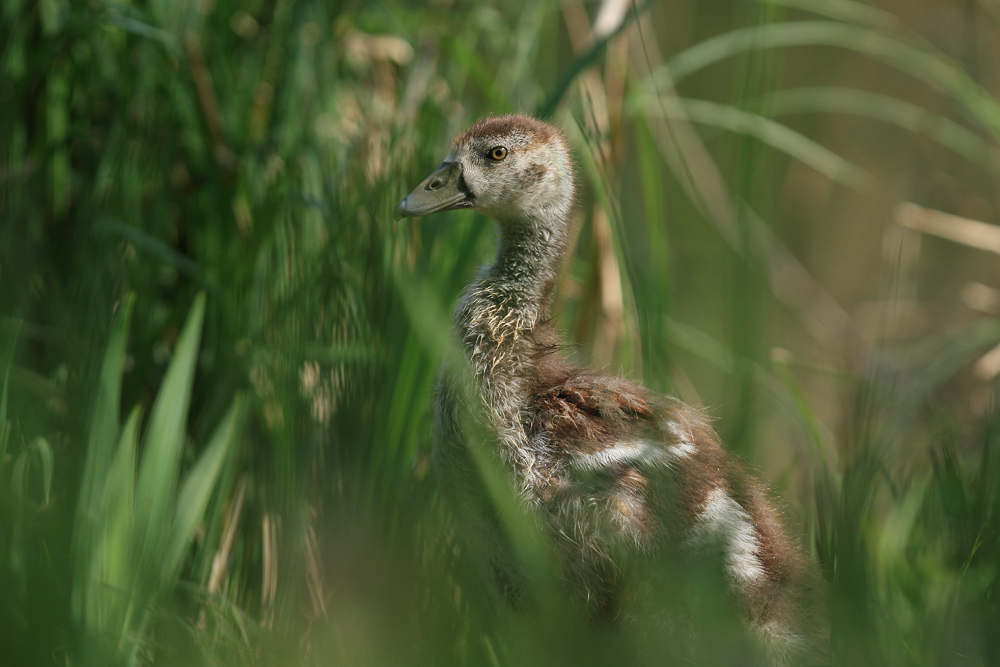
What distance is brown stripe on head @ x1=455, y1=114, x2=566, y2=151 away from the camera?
2016mm

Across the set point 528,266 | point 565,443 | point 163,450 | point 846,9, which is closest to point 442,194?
point 528,266

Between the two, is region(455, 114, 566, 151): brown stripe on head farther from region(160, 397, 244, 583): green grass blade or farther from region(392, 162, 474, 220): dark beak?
region(160, 397, 244, 583): green grass blade

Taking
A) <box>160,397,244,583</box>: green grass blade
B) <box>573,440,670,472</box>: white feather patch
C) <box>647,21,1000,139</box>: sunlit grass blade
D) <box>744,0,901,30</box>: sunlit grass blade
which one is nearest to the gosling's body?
<box>573,440,670,472</box>: white feather patch

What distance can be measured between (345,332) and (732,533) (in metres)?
0.89

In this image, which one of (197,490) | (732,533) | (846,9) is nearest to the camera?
(732,533)

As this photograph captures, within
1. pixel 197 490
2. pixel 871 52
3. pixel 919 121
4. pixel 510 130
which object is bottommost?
pixel 197 490

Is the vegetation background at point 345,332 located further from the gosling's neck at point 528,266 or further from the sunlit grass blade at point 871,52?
the gosling's neck at point 528,266

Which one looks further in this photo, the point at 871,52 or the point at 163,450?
the point at 871,52

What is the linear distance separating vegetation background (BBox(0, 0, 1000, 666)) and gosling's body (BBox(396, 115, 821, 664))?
99 mm

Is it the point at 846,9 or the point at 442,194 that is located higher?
the point at 846,9

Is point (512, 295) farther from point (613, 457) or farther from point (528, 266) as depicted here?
point (613, 457)

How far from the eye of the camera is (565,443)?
1691mm

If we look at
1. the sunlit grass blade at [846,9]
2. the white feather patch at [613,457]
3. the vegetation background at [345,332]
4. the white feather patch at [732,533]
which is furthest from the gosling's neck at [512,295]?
the sunlit grass blade at [846,9]

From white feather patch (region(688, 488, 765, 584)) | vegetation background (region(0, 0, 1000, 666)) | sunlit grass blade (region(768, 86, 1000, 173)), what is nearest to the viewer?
vegetation background (region(0, 0, 1000, 666))
